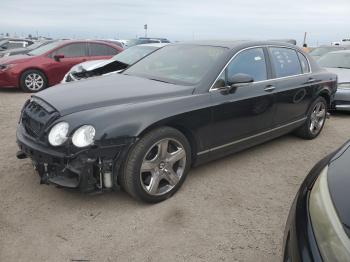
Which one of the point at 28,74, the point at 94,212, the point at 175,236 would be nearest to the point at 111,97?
the point at 94,212

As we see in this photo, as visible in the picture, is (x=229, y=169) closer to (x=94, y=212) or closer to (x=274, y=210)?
(x=274, y=210)

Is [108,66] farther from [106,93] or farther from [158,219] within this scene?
[158,219]

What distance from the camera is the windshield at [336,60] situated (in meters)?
8.69

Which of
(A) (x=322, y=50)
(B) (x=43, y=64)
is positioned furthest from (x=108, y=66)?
(A) (x=322, y=50)

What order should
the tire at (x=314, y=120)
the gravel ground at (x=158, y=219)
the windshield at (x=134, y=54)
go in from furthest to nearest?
the windshield at (x=134, y=54) < the tire at (x=314, y=120) < the gravel ground at (x=158, y=219)

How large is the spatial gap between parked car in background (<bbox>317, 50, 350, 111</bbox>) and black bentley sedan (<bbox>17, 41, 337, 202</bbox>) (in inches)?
107

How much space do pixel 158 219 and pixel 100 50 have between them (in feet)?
26.8

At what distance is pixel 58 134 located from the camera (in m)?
3.06

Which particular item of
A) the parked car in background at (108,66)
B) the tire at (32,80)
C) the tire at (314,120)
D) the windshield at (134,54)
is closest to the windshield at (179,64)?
the parked car in background at (108,66)

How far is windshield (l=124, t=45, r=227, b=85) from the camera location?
3.99 meters

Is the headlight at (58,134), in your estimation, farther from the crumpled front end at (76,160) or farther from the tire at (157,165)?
the tire at (157,165)

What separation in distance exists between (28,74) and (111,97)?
265 inches

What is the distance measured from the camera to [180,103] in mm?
3531

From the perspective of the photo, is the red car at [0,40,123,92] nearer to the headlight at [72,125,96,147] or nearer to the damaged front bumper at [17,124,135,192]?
the damaged front bumper at [17,124,135,192]
